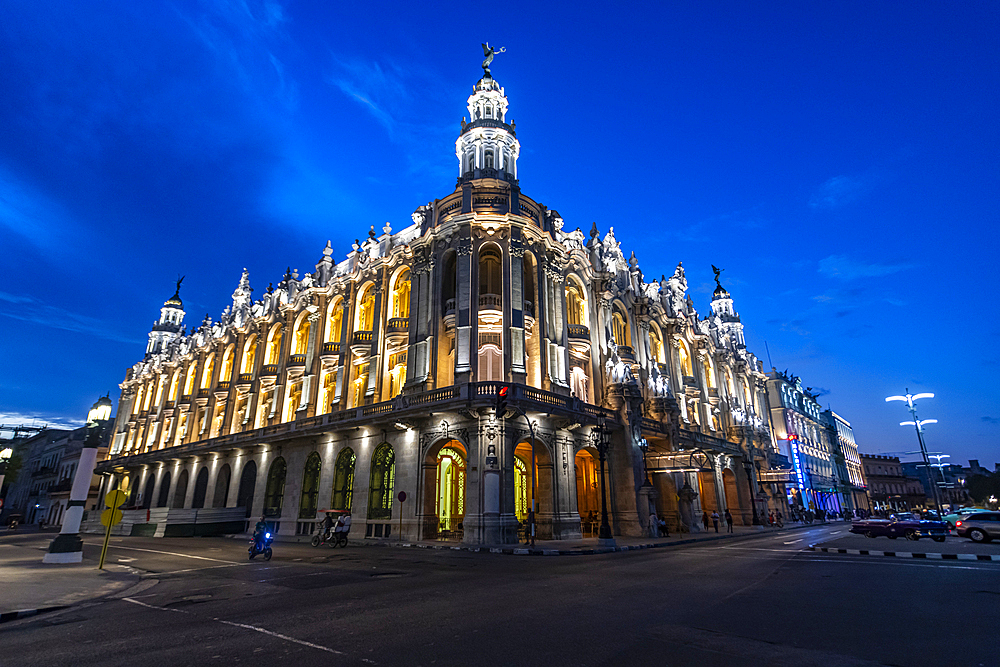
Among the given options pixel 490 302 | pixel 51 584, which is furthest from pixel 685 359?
pixel 51 584

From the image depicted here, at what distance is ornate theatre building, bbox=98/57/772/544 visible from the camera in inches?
1130

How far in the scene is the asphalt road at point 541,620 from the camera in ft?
19.4

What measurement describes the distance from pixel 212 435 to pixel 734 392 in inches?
2227

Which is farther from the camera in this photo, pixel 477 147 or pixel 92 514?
pixel 92 514

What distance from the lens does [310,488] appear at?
116ft

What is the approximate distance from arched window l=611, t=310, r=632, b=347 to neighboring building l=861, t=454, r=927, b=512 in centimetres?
9146

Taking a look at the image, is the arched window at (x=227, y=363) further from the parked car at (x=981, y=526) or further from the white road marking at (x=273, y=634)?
the parked car at (x=981, y=526)

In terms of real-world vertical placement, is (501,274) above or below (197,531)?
above

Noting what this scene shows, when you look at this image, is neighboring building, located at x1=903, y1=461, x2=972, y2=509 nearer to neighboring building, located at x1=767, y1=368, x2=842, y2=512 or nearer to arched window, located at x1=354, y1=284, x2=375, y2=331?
neighboring building, located at x1=767, y1=368, x2=842, y2=512

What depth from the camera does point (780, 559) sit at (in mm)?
16609

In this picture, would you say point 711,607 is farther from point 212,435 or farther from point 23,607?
point 212,435

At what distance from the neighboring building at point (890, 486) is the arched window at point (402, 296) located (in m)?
108

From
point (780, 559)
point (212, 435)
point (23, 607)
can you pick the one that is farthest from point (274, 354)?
point (780, 559)

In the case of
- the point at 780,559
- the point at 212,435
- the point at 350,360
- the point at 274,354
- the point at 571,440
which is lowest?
the point at 780,559
